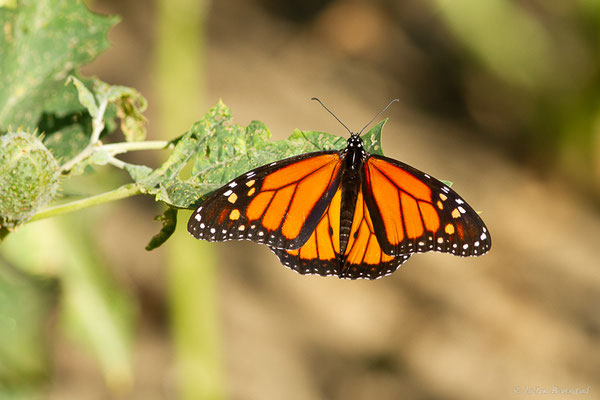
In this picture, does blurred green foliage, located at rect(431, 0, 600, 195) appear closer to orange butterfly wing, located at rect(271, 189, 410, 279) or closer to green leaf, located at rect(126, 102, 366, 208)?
orange butterfly wing, located at rect(271, 189, 410, 279)

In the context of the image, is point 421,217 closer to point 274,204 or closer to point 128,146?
point 274,204

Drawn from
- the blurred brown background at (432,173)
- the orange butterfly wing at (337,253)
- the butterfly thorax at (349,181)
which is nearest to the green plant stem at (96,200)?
the orange butterfly wing at (337,253)

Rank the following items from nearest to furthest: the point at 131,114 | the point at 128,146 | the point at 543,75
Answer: the point at 128,146 → the point at 131,114 → the point at 543,75

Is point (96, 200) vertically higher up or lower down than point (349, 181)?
lower down

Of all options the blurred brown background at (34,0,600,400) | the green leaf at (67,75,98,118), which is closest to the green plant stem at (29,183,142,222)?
the green leaf at (67,75,98,118)

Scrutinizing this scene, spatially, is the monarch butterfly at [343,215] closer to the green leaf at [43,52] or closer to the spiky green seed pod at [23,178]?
the spiky green seed pod at [23,178]

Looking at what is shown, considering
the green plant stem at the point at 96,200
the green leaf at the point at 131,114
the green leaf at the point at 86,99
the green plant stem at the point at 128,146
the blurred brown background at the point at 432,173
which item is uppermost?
the blurred brown background at the point at 432,173

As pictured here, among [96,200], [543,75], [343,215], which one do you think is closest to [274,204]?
[343,215]

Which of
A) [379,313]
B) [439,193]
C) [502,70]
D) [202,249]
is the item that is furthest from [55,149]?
[502,70]
